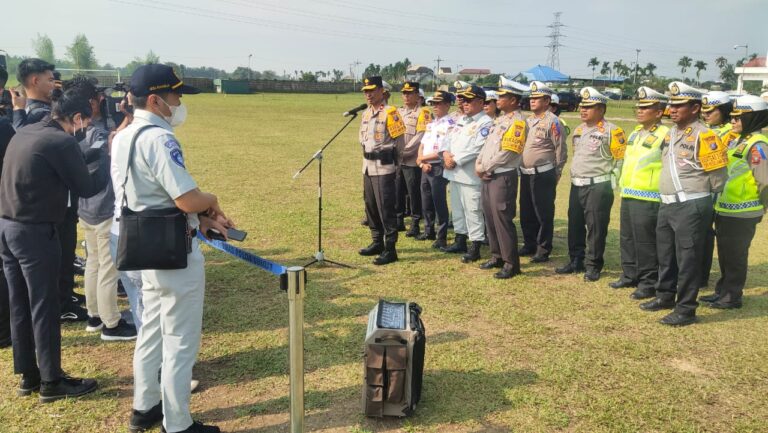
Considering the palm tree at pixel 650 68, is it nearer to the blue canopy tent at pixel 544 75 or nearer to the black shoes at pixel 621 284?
the blue canopy tent at pixel 544 75

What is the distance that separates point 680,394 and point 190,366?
3259 millimetres

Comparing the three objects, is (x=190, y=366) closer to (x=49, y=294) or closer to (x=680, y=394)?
(x=49, y=294)

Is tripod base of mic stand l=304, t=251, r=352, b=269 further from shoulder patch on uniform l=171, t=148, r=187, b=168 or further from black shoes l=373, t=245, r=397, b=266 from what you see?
shoulder patch on uniform l=171, t=148, r=187, b=168

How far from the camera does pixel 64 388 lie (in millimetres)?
3453

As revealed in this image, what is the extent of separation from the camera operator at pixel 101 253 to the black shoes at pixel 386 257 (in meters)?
2.91

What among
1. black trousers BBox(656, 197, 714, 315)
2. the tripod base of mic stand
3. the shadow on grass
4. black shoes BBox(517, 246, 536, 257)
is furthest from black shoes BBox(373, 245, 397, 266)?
black trousers BBox(656, 197, 714, 315)

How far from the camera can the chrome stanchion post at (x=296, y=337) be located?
8.49 ft

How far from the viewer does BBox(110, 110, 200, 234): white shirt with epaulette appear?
2672 mm

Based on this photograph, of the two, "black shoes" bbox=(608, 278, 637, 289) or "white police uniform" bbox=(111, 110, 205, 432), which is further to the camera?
"black shoes" bbox=(608, 278, 637, 289)

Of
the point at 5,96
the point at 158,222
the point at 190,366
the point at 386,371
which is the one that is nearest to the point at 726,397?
the point at 386,371

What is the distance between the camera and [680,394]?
142 inches

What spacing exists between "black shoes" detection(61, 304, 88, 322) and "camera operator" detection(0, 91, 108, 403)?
4.19 feet

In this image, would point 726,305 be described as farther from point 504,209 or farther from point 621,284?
point 504,209

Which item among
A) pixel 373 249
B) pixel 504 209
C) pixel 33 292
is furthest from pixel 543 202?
pixel 33 292
